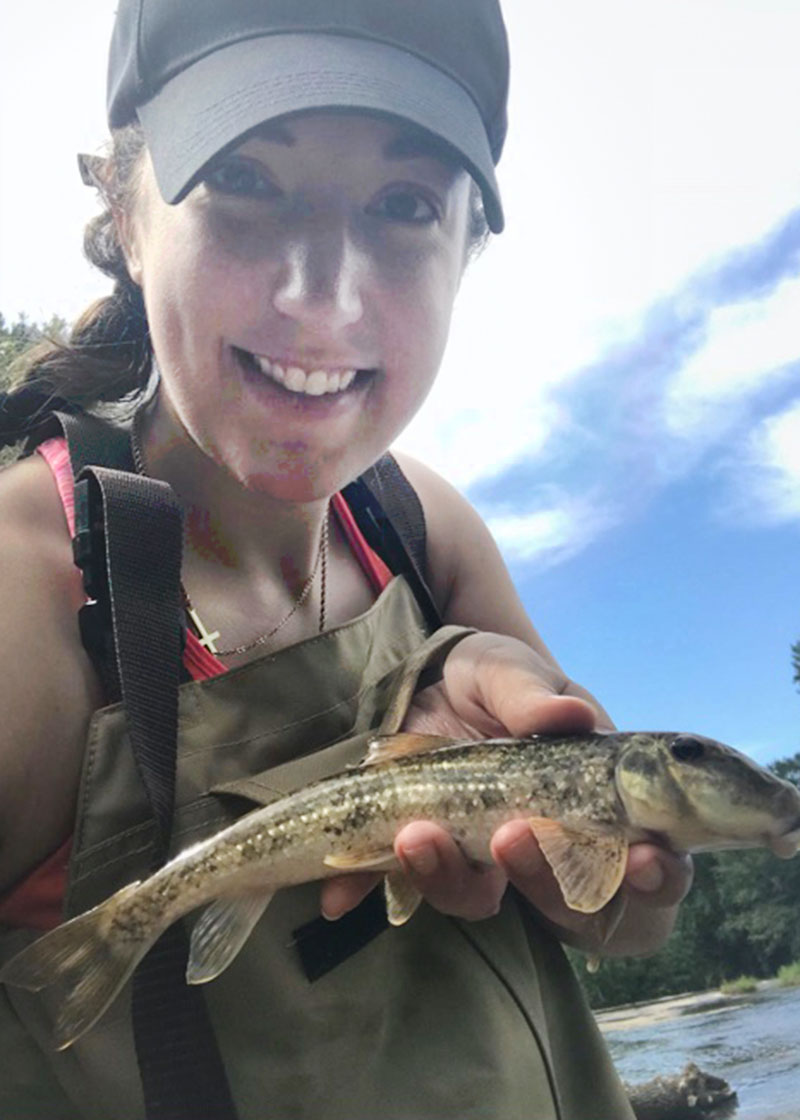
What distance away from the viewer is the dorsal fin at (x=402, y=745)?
36.2 inches

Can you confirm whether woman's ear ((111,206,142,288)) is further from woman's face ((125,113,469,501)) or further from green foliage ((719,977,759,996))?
green foliage ((719,977,759,996))

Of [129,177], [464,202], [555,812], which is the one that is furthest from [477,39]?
[555,812]

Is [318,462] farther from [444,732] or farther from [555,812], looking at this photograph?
[555,812]

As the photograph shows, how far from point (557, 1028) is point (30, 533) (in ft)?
2.48

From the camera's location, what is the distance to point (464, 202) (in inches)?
44.6

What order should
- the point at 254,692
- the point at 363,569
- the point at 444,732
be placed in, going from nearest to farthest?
the point at 254,692, the point at 444,732, the point at 363,569

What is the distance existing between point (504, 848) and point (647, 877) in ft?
0.39

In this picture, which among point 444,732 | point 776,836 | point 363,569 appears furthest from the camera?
point 363,569

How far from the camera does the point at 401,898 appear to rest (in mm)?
874

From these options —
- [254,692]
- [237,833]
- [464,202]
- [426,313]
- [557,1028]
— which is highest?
[464,202]

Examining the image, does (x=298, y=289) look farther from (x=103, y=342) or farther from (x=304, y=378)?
(x=103, y=342)

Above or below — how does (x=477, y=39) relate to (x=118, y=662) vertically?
above

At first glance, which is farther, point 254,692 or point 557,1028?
point 557,1028

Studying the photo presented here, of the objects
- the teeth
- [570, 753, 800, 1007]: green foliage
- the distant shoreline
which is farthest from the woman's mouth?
the distant shoreline
